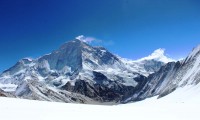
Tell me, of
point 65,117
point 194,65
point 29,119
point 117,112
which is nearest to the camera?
point 29,119

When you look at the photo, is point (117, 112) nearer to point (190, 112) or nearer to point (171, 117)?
point (171, 117)

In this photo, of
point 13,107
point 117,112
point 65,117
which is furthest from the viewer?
point 117,112

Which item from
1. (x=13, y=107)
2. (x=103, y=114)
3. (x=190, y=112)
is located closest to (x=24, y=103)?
(x=13, y=107)

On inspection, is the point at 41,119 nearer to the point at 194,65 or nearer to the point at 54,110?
the point at 54,110

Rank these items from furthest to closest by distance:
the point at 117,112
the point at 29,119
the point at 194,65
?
the point at 194,65 → the point at 117,112 → the point at 29,119

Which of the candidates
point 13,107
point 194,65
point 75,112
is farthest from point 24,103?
point 194,65

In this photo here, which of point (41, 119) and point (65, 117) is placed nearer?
point (41, 119)

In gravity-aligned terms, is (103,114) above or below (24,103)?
below

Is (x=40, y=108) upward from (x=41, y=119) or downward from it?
upward

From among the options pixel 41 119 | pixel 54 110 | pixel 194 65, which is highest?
pixel 194 65
